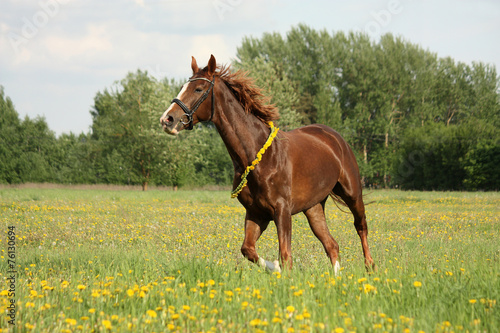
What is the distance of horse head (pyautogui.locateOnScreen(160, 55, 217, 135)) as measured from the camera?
4.94 metres

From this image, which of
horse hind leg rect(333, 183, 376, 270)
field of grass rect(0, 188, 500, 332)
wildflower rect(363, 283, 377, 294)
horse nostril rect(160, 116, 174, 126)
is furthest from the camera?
horse hind leg rect(333, 183, 376, 270)

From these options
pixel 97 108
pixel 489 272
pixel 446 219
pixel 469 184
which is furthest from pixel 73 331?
pixel 97 108

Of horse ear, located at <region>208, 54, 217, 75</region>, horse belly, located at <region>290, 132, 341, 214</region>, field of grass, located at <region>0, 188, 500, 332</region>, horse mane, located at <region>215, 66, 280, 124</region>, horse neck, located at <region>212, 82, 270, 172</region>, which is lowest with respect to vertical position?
field of grass, located at <region>0, 188, 500, 332</region>

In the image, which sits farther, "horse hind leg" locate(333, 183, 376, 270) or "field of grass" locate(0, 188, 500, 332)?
"horse hind leg" locate(333, 183, 376, 270)

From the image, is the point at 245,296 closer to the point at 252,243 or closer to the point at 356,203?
the point at 252,243

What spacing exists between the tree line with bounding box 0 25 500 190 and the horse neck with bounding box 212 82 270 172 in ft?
118

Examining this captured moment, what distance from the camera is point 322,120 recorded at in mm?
49688

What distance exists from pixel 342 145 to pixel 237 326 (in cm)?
454

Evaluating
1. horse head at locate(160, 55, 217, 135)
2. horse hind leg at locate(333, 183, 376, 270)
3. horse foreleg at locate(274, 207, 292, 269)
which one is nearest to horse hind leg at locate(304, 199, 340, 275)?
horse hind leg at locate(333, 183, 376, 270)

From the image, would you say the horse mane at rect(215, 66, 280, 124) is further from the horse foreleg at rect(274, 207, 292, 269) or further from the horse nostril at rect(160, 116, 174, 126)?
the horse foreleg at rect(274, 207, 292, 269)

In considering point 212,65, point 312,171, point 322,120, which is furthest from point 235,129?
point 322,120

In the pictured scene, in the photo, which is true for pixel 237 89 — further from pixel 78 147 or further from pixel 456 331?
pixel 78 147

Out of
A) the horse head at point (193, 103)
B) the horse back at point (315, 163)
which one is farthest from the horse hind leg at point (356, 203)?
the horse head at point (193, 103)

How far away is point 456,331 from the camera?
11.0 ft
